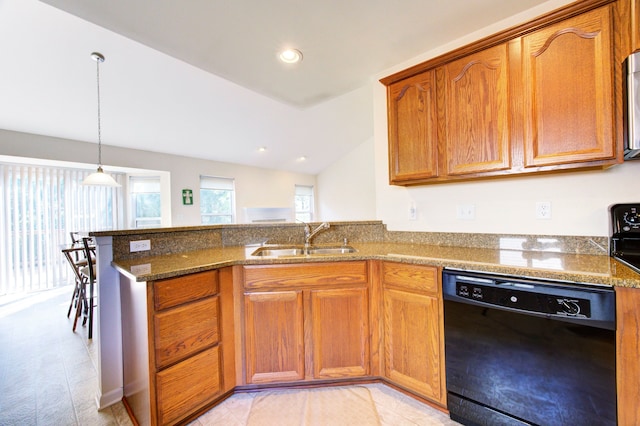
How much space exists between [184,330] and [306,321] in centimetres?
69

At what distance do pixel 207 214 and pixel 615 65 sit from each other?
223 inches

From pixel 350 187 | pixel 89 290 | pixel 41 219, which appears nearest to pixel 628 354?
pixel 89 290

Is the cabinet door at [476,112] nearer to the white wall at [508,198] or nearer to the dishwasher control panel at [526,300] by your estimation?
the white wall at [508,198]

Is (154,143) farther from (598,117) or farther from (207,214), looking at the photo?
(598,117)

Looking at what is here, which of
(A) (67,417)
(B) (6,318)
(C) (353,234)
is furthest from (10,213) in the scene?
(C) (353,234)

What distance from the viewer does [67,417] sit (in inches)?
60.4

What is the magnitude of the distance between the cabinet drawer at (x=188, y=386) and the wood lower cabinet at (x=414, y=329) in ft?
3.45

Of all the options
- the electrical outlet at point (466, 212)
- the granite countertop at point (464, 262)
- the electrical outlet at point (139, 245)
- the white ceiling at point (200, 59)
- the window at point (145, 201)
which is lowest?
the granite countertop at point (464, 262)

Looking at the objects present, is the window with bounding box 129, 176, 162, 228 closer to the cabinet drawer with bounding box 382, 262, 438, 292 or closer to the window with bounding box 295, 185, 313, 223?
the window with bounding box 295, 185, 313, 223

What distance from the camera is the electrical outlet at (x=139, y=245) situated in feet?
5.61

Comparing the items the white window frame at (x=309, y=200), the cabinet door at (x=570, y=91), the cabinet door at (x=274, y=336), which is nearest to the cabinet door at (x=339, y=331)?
the cabinet door at (x=274, y=336)

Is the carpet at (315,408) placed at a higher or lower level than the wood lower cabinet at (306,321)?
lower

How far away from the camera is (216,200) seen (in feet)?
18.3

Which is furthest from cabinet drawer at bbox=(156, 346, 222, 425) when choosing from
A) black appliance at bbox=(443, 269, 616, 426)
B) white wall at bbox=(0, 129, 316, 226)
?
white wall at bbox=(0, 129, 316, 226)
